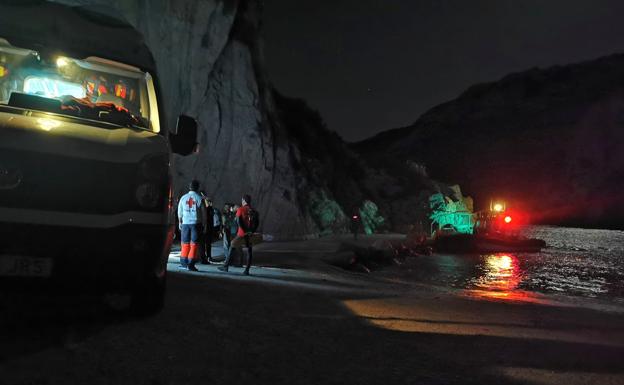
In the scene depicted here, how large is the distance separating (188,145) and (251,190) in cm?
2261

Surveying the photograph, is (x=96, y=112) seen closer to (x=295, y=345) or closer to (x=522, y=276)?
(x=295, y=345)

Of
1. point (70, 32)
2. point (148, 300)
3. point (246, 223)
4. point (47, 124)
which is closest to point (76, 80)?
point (70, 32)

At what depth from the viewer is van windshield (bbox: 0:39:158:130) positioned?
533 centimetres

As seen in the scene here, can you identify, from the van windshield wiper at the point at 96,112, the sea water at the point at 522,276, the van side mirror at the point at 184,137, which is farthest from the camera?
the sea water at the point at 522,276

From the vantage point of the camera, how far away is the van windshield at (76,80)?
5.33m

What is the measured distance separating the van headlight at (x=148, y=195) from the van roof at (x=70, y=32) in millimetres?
1950

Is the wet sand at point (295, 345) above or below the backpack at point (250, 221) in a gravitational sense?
below

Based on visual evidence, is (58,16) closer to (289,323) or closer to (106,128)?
(106,128)

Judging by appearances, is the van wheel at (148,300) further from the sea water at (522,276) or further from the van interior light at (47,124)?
the sea water at (522,276)

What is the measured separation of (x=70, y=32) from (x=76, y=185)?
2148 mm

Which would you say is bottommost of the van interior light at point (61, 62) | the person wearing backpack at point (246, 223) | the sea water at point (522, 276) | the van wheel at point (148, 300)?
the sea water at point (522, 276)

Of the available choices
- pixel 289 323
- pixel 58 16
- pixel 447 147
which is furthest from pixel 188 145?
pixel 447 147

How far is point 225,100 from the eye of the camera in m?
27.3

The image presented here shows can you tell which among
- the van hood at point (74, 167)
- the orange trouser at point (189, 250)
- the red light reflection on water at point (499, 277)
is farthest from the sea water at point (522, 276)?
the van hood at point (74, 167)
